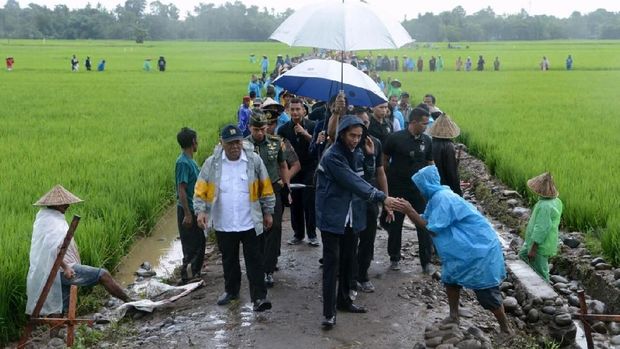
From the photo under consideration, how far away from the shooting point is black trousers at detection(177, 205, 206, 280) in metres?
6.32

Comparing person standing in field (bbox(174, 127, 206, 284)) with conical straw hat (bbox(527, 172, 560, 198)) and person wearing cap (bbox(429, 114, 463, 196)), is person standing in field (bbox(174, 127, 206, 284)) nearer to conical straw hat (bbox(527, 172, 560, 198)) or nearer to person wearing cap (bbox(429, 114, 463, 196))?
person wearing cap (bbox(429, 114, 463, 196))

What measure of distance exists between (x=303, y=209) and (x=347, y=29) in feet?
8.39

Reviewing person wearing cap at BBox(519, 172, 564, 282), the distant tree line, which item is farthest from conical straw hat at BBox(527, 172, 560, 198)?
the distant tree line

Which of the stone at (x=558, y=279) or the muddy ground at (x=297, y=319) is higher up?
the muddy ground at (x=297, y=319)

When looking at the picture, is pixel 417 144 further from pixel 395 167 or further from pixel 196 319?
pixel 196 319

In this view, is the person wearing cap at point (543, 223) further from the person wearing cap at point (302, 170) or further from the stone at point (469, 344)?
the person wearing cap at point (302, 170)

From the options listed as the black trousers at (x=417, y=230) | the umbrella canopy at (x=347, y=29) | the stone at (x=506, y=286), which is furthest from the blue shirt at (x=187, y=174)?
the stone at (x=506, y=286)

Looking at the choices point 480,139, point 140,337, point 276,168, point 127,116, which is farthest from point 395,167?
point 127,116

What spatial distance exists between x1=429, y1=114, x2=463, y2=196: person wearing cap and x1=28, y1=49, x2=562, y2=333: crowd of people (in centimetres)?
1

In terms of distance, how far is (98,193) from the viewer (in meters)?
8.52

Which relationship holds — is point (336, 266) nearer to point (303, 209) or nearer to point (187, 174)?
point (187, 174)

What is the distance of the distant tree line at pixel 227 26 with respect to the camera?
307ft

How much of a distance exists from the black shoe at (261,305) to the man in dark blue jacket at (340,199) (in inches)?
22.3

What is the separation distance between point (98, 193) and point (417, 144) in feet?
14.5
